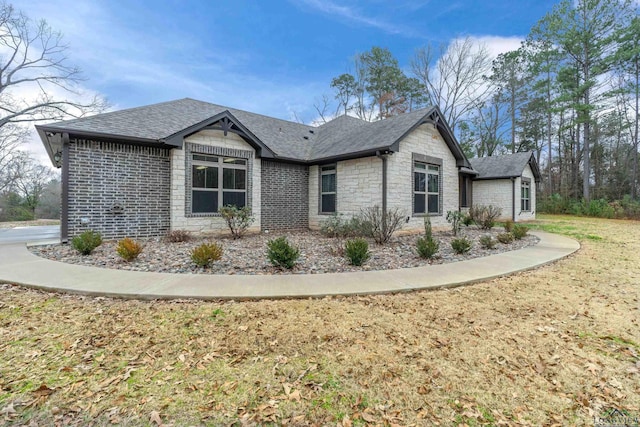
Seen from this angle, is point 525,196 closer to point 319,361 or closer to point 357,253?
point 357,253

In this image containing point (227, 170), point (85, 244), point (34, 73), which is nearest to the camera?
point (85, 244)

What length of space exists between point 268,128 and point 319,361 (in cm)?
1337

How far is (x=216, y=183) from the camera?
10344 millimetres

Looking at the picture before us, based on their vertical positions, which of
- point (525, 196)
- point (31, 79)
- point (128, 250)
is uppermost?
point (31, 79)

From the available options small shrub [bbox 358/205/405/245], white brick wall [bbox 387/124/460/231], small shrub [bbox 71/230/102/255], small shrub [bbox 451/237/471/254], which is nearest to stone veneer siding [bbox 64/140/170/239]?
small shrub [bbox 71/230/102/255]

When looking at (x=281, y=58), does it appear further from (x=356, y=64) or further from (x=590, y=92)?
(x=590, y=92)

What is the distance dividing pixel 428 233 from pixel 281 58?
51.8 feet

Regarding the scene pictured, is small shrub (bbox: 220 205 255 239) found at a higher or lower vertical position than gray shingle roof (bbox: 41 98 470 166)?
lower

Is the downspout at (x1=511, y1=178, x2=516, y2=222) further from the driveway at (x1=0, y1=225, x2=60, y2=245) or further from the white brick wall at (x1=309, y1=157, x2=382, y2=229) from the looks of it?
the driveway at (x1=0, y1=225, x2=60, y2=245)

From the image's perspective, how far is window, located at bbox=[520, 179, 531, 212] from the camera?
1952cm

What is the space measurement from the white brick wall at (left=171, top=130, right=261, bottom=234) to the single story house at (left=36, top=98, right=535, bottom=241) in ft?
0.11

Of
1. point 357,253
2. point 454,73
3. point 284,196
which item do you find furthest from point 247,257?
point 454,73

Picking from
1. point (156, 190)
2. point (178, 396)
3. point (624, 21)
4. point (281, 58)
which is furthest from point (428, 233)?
point (624, 21)

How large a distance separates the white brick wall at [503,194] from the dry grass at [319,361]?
55.1 ft
